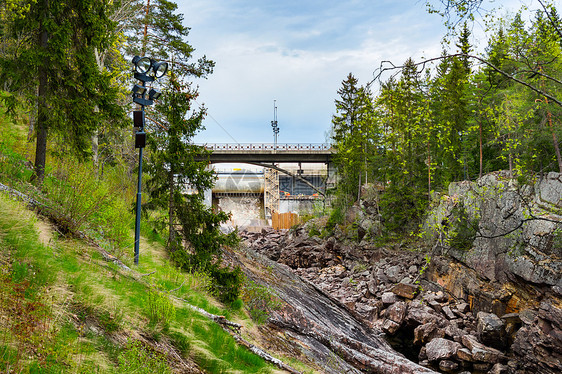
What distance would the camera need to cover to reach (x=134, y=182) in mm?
16281

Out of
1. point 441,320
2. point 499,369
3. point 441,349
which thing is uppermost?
point 441,320

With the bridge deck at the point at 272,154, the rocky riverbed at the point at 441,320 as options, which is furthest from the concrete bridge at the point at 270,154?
the rocky riverbed at the point at 441,320

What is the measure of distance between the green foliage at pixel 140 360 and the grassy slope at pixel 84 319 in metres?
0.01

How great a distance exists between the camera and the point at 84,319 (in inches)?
173

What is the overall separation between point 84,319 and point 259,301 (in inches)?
244

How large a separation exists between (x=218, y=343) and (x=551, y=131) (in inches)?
701

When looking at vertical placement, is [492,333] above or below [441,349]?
above

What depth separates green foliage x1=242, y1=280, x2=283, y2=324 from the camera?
367 inches

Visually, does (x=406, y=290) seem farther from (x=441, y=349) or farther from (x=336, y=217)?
(x=336, y=217)

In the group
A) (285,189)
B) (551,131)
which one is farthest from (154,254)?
(285,189)

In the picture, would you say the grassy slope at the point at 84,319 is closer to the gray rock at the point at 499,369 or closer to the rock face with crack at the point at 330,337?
the rock face with crack at the point at 330,337

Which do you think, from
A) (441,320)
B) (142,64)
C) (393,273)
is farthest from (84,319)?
(393,273)

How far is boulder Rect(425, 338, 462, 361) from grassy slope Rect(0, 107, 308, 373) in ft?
33.7

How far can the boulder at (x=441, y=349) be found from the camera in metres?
14.0
